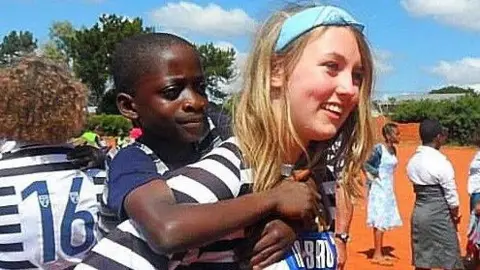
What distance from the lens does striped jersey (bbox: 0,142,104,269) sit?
2904 millimetres

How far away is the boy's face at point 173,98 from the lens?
204 cm

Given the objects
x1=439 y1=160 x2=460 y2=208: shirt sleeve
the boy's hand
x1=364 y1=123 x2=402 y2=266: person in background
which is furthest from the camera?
x1=364 y1=123 x2=402 y2=266: person in background

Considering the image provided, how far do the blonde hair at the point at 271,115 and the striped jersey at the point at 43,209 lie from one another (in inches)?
48.3

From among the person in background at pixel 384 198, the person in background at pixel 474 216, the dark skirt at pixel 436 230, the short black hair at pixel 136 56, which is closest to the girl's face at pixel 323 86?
the short black hair at pixel 136 56

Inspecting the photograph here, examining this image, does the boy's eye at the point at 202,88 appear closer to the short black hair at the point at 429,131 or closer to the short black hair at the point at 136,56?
the short black hair at the point at 136,56

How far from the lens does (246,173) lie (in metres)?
1.80

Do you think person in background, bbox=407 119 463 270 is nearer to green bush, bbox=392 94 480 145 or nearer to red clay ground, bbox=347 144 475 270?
red clay ground, bbox=347 144 475 270

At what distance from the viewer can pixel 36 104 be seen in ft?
9.91

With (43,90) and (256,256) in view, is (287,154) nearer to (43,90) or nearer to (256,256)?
(256,256)

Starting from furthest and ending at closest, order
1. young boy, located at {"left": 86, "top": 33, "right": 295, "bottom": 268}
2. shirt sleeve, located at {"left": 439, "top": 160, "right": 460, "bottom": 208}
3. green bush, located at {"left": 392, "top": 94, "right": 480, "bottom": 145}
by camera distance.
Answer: green bush, located at {"left": 392, "top": 94, "right": 480, "bottom": 145}
shirt sleeve, located at {"left": 439, "top": 160, "right": 460, "bottom": 208}
young boy, located at {"left": 86, "top": 33, "right": 295, "bottom": 268}

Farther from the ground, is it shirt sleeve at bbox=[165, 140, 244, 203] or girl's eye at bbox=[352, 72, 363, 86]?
girl's eye at bbox=[352, 72, 363, 86]

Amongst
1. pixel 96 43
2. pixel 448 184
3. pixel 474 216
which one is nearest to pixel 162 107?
pixel 448 184

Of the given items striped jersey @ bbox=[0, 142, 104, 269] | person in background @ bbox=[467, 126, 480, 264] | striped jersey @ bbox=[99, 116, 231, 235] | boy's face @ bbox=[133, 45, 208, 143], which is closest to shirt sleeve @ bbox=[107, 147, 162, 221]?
striped jersey @ bbox=[99, 116, 231, 235]

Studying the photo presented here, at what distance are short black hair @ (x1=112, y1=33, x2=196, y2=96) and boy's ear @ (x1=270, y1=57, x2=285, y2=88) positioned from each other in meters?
0.32
